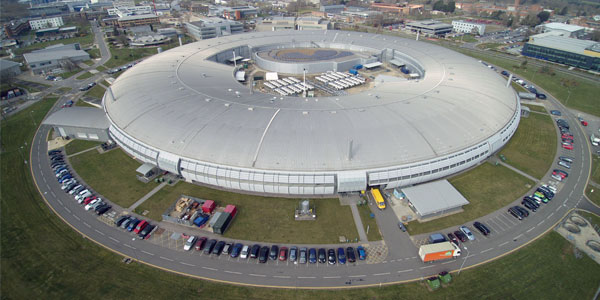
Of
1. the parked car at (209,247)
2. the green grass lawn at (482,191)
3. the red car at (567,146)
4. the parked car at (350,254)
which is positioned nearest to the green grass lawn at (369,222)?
the parked car at (350,254)

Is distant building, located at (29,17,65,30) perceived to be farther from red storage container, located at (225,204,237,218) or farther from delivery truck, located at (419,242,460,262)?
delivery truck, located at (419,242,460,262)

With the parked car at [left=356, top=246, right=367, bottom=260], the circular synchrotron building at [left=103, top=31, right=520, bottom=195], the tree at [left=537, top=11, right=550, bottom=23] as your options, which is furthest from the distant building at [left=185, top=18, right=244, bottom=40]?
the tree at [left=537, top=11, right=550, bottom=23]

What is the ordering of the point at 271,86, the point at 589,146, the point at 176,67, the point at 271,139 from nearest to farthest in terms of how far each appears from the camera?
the point at 271,139, the point at 589,146, the point at 176,67, the point at 271,86

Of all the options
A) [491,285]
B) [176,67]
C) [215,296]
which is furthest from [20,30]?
[491,285]

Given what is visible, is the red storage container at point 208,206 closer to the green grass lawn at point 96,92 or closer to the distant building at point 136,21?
the green grass lawn at point 96,92

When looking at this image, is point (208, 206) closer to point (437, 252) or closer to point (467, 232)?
point (437, 252)

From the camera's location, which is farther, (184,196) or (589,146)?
(589,146)

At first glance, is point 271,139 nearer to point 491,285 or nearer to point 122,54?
point 491,285
